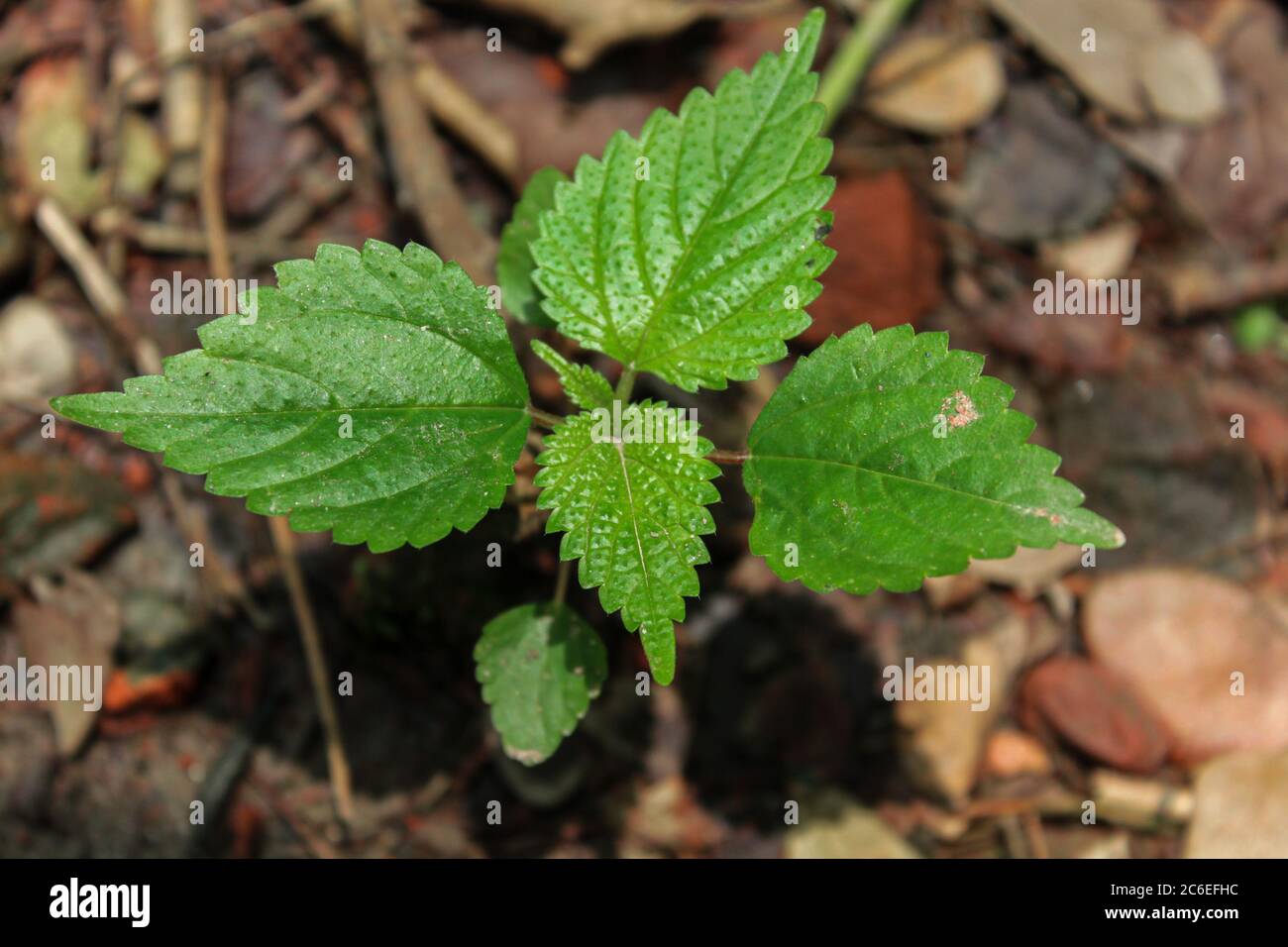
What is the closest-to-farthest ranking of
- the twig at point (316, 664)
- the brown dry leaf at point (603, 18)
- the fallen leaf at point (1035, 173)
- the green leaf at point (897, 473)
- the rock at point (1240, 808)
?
the green leaf at point (897, 473) < the twig at point (316, 664) < the rock at point (1240, 808) < the brown dry leaf at point (603, 18) < the fallen leaf at point (1035, 173)

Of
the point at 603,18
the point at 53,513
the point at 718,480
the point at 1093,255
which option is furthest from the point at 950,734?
the point at 53,513

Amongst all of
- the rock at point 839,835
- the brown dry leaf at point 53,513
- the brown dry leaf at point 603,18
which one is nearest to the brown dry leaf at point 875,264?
the brown dry leaf at point 603,18

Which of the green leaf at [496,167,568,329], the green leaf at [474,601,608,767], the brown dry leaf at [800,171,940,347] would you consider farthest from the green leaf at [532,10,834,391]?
the brown dry leaf at [800,171,940,347]

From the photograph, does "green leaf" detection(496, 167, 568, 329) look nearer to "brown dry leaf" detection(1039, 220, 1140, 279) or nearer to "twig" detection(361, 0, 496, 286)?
"twig" detection(361, 0, 496, 286)

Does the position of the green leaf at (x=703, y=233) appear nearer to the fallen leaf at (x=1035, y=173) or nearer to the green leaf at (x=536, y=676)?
the green leaf at (x=536, y=676)

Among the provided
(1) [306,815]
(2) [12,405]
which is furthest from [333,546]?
(2) [12,405]
